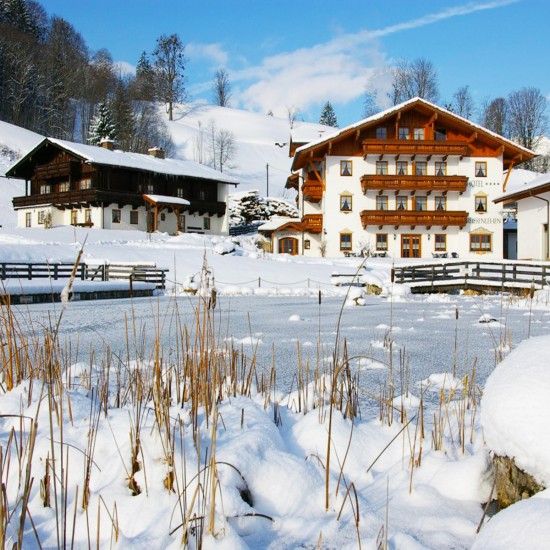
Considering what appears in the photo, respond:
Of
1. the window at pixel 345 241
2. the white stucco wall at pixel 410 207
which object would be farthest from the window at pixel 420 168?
the window at pixel 345 241

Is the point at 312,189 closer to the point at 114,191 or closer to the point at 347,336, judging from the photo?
the point at 114,191

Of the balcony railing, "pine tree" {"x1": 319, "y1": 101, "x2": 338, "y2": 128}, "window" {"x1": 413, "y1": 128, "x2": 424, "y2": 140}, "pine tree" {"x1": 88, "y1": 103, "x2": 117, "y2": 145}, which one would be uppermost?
"pine tree" {"x1": 319, "y1": 101, "x2": 338, "y2": 128}

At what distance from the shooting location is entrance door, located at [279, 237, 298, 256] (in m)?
39.5

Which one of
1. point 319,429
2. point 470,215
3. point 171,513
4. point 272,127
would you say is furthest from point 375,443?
point 272,127

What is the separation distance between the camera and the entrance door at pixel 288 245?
130ft

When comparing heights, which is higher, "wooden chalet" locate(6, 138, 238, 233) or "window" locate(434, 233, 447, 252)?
"wooden chalet" locate(6, 138, 238, 233)

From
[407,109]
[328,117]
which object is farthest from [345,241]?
[328,117]

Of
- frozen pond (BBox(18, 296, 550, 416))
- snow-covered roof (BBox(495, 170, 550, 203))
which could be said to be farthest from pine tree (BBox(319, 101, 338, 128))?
frozen pond (BBox(18, 296, 550, 416))

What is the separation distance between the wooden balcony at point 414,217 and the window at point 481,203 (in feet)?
5.47

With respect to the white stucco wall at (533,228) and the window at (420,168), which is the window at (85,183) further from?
the white stucco wall at (533,228)

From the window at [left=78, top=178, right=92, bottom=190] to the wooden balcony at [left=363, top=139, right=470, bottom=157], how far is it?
20.4 m

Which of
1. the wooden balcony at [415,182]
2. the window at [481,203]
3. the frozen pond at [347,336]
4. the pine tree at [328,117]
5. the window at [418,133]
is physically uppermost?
the pine tree at [328,117]

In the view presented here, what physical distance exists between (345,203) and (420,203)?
5.35m

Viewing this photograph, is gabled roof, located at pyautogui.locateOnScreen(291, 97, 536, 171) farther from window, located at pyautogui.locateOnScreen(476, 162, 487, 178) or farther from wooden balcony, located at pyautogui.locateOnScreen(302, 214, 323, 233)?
wooden balcony, located at pyautogui.locateOnScreen(302, 214, 323, 233)
